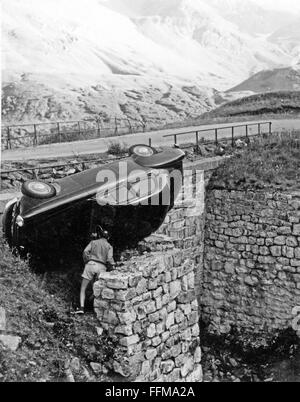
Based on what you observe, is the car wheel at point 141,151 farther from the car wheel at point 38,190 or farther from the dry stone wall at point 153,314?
the car wheel at point 38,190

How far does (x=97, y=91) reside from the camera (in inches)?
2640

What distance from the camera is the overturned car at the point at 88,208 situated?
340 inches

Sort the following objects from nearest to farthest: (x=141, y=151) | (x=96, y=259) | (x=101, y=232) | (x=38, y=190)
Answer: (x=96, y=259) → (x=38, y=190) → (x=101, y=232) → (x=141, y=151)

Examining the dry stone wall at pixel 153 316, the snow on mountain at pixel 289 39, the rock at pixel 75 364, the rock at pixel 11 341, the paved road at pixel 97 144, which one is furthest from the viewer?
the snow on mountain at pixel 289 39

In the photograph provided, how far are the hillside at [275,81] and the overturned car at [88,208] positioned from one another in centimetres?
5169

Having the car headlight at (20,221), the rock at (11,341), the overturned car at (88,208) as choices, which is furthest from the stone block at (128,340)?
the car headlight at (20,221)

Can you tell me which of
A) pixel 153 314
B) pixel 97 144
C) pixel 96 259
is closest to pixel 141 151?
pixel 96 259

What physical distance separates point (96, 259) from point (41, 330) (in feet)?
4.88

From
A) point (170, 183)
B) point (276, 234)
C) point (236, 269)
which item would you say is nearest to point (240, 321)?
point (236, 269)

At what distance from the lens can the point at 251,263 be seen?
1305 cm

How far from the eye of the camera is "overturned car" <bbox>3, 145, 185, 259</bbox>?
8.64 m

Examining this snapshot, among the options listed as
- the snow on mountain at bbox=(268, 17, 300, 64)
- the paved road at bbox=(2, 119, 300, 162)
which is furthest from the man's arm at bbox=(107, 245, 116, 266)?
the snow on mountain at bbox=(268, 17, 300, 64)

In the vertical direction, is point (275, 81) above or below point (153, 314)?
above

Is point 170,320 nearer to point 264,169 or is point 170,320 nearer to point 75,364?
point 75,364
